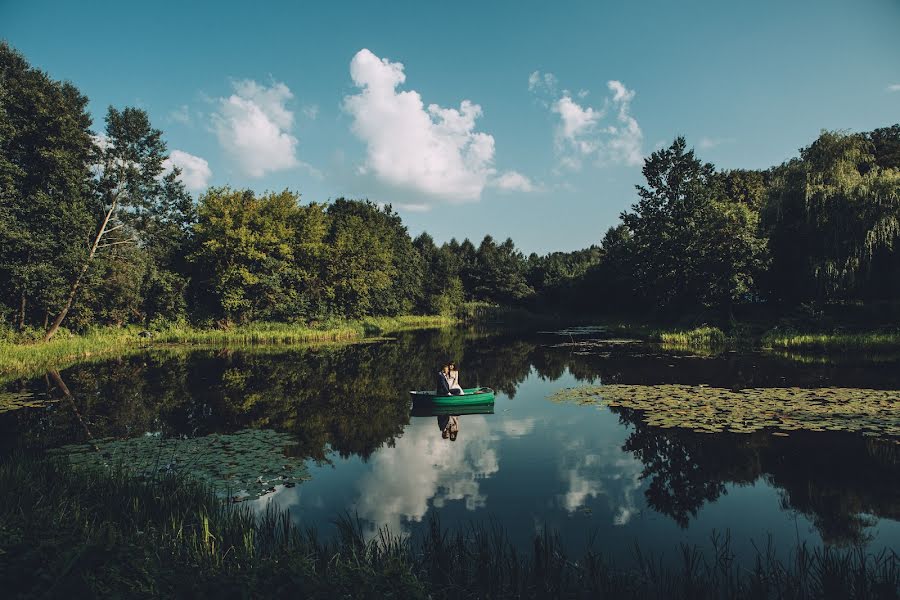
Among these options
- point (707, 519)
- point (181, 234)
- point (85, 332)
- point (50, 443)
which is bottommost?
point (707, 519)

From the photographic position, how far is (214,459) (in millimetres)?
10797

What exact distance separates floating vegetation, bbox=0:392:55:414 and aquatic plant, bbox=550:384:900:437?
1793cm

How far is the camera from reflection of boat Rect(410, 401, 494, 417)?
51.7 feet

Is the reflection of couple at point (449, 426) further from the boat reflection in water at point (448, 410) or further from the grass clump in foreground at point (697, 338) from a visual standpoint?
the grass clump in foreground at point (697, 338)

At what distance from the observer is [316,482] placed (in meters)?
9.80

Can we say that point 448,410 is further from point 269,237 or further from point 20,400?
point 269,237

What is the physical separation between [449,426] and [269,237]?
3535cm

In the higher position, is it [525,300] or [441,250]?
[441,250]

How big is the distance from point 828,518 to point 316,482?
29.5ft

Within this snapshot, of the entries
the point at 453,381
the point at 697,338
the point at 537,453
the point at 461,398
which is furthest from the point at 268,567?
the point at 697,338

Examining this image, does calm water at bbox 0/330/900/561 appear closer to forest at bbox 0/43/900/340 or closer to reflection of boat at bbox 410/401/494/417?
reflection of boat at bbox 410/401/494/417

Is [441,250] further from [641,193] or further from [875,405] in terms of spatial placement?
[875,405]

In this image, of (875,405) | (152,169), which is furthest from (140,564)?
(152,169)

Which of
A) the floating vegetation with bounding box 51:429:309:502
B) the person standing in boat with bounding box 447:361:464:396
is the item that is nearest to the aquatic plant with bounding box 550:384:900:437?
the person standing in boat with bounding box 447:361:464:396
